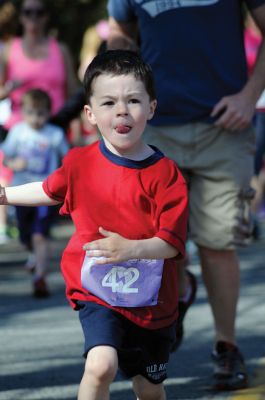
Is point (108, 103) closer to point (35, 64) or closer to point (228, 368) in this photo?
point (228, 368)

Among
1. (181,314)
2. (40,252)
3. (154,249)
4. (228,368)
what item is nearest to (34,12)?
(40,252)

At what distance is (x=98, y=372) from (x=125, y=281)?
0.34m

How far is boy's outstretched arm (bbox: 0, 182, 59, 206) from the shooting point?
420 cm

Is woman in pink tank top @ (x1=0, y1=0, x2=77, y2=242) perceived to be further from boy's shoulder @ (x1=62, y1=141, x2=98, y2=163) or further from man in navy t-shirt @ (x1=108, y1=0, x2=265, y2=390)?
boy's shoulder @ (x1=62, y1=141, x2=98, y2=163)

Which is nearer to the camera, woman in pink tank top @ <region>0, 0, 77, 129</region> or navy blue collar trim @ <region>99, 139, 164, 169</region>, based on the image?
navy blue collar trim @ <region>99, 139, 164, 169</region>

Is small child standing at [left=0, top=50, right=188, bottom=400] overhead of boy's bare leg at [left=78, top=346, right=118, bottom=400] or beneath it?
overhead

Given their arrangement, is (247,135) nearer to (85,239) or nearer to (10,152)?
(85,239)

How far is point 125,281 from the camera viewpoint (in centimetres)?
406

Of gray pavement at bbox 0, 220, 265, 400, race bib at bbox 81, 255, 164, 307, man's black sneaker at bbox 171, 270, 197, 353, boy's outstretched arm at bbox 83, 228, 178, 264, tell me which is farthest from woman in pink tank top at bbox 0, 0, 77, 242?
boy's outstretched arm at bbox 83, 228, 178, 264

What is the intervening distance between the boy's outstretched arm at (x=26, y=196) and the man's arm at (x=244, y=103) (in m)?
1.37

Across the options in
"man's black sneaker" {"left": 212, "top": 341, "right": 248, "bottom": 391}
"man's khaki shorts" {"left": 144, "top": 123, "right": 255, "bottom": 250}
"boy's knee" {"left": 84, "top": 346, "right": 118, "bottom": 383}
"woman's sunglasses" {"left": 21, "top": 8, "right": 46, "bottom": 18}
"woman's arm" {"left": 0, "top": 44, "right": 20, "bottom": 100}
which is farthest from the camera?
"woman's sunglasses" {"left": 21, "top": 8, "right": 46, "bottom": 18}

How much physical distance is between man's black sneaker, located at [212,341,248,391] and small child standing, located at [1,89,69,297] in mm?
3624

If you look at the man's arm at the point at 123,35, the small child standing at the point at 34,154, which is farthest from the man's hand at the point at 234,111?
the small child standing at the point at 34,154

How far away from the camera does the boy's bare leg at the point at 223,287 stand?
5449 mm
